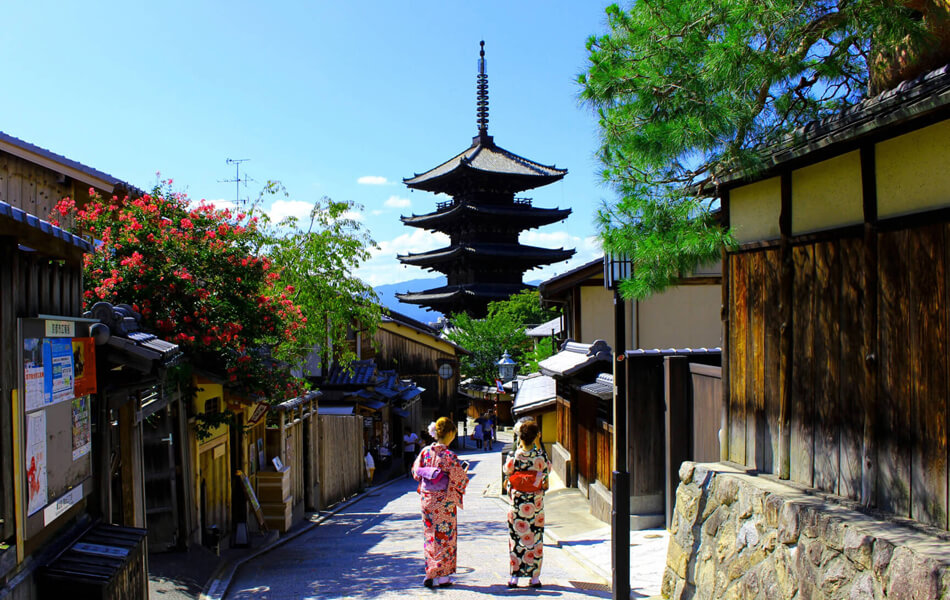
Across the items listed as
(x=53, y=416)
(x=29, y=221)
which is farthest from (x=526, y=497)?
(x=29, y=221)

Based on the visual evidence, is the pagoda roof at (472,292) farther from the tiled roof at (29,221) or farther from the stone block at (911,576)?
the stone block at (911,576)

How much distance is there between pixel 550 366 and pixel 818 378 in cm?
992

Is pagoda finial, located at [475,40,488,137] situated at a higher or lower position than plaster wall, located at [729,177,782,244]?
higher

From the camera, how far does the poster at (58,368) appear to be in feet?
16.1

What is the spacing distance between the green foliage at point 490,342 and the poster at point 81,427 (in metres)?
37.0

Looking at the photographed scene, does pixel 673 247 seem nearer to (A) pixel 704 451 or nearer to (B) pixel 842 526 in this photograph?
(B) pixel 842 526

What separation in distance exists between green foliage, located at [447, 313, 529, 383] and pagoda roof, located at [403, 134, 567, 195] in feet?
28.7

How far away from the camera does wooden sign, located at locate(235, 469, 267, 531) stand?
11.6 metres

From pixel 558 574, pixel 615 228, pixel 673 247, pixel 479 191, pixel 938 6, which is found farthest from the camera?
pixel 479 191

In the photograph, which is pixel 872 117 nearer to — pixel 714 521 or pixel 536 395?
pixel 714 521

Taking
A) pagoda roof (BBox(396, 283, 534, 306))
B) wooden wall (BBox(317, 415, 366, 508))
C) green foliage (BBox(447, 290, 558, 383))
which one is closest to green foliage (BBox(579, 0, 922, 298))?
wooden wall (BBox(317, 415, 366, 508))

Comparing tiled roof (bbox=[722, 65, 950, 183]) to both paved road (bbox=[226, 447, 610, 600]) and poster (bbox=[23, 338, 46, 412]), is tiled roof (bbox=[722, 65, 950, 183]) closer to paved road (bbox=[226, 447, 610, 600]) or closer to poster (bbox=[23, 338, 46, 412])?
paved road (bbox=[226, 447, 610, 600])

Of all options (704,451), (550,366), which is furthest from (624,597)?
(550,366)

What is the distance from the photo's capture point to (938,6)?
485cm
